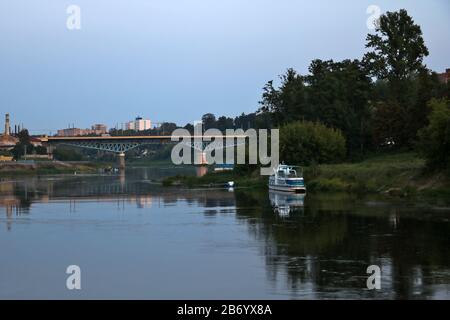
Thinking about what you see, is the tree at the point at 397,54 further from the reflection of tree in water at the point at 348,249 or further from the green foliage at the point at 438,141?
the reflection of tree in water at the point at 348,249

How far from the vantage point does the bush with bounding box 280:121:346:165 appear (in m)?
79.6

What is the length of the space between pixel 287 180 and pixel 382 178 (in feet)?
27.6

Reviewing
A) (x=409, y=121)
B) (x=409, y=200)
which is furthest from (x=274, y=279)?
(x=409, y=121)

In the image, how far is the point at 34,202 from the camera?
62.8m

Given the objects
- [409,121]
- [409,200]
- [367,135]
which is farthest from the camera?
[367,135]

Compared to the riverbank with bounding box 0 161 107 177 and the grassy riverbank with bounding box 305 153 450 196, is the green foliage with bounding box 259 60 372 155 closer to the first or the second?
the grassy riverbank with bounding box 305 153 450 196

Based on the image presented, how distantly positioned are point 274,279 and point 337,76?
70.7 meters

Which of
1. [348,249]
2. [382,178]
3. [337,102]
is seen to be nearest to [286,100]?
[337,102]

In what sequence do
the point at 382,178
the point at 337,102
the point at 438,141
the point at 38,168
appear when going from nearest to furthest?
the point at 438,141
the point at 382,178
the point at 337,102
the point at 38,168

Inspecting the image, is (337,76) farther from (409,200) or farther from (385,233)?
(385,233)

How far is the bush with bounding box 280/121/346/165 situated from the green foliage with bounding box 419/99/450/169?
Result: 2205 cm

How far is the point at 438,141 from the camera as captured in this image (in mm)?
55969

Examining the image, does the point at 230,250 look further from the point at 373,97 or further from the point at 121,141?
the point at 121,141

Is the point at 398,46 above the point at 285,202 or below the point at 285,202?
above
